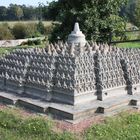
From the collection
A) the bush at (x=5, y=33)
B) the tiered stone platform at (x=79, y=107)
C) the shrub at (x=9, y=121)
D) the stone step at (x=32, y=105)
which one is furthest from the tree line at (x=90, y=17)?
the bush at (x=5, y=33)

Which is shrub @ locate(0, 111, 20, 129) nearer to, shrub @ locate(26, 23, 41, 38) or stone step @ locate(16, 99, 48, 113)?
stone step @ locate(16, 99, 48, 113)

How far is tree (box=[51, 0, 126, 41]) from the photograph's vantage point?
1738 cm

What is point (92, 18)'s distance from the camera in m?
17.4

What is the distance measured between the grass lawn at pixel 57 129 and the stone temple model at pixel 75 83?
44 cm

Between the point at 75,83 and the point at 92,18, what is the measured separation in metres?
10.2

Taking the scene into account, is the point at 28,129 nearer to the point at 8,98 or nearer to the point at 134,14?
the point at 8,98

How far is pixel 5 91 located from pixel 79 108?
9.51 ft

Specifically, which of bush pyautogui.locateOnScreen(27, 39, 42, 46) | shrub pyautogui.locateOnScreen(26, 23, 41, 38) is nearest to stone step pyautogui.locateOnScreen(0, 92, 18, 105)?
bush pyautogui.locateOnScreen(27, 39, 42, 46)

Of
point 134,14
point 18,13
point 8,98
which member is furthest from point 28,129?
point 18,13

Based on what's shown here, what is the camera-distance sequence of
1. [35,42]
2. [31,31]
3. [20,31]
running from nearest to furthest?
[35,42], [20,31], [31,31]

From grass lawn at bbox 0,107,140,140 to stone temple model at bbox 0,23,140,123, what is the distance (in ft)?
1.46

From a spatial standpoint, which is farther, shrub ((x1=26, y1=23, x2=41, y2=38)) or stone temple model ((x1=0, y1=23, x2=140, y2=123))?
shrub ((x1=26, y1=23, x2=41, y2=38))

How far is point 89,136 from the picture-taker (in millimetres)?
6418

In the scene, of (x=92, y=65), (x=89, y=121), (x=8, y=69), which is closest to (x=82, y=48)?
(x=92, y=65)
